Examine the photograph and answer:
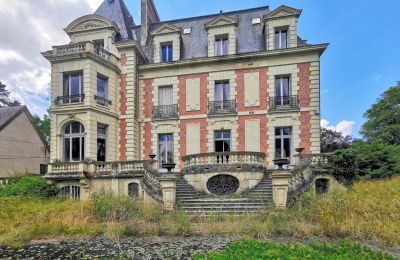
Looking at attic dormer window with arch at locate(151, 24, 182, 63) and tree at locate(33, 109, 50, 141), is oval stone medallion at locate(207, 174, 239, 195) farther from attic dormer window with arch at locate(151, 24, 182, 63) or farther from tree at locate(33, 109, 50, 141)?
tree at locate(33, 109, 50, 141)

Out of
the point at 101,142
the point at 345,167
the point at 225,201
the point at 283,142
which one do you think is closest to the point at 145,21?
the point at 101,142

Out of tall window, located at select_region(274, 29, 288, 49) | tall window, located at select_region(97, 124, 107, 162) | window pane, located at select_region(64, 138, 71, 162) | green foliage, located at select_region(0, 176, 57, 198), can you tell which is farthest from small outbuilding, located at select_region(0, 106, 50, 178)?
tall window, located at select_region(274, 29, 288, 49)

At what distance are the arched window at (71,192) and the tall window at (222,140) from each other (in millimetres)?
7488

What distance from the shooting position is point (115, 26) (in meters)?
15.7

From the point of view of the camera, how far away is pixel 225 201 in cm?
1012

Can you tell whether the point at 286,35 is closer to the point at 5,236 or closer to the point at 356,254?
the point at 356,254

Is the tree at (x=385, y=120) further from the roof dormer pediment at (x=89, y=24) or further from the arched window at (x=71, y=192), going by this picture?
the arched window at (x=71, y=192)

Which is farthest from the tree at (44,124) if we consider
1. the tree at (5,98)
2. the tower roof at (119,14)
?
the tower roof at (119,14)

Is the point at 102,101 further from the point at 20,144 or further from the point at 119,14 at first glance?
the point at 20,144

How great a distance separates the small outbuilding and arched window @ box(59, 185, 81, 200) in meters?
7.29

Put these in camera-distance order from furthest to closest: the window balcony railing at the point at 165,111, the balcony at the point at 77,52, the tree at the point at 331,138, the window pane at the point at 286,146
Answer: the tree at the point at 331,138
the window balcony railing at the point at 165,111
the window pane at the point at 286,146
the balcony at the point at 77,52

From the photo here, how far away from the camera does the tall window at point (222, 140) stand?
598 inches

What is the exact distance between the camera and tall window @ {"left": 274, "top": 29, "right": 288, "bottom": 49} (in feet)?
48.7

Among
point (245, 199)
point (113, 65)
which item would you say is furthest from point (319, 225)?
point (113, 65)
